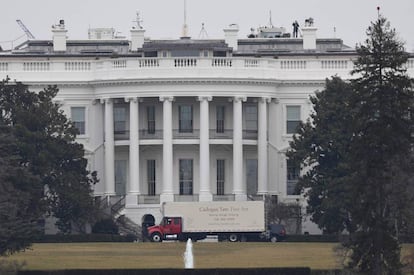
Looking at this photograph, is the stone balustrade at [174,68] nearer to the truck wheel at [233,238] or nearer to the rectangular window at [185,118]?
the rectangular window at [185,118]

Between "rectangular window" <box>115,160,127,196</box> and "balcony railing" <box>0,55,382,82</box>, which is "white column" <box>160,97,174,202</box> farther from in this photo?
"rectangular window" <box>115,160,127,196</box>

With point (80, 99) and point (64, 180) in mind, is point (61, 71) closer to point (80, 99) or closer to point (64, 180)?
point (80, 99)

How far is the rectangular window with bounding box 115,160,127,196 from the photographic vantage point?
605ft

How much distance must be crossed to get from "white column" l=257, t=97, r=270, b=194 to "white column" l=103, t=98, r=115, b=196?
28.8 ft

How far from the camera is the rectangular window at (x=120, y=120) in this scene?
18600 centimetres

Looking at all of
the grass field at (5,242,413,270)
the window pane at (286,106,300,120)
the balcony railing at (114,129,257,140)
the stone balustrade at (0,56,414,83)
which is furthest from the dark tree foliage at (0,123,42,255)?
the window pane at (286,106,300,120)

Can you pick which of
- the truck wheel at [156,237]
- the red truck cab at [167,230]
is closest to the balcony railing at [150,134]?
the red truck cab at [167,230]

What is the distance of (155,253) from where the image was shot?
500ft

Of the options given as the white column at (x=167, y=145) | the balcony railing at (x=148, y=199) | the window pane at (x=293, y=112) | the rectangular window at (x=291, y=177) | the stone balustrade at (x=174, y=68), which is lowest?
the balcony railing at (x=148, y=199)

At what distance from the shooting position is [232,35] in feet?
633

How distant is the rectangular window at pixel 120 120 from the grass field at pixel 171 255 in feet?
67.7

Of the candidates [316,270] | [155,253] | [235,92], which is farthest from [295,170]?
[316,270]

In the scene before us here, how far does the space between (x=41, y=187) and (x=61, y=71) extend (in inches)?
892

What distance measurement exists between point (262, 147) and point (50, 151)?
19129 mm
